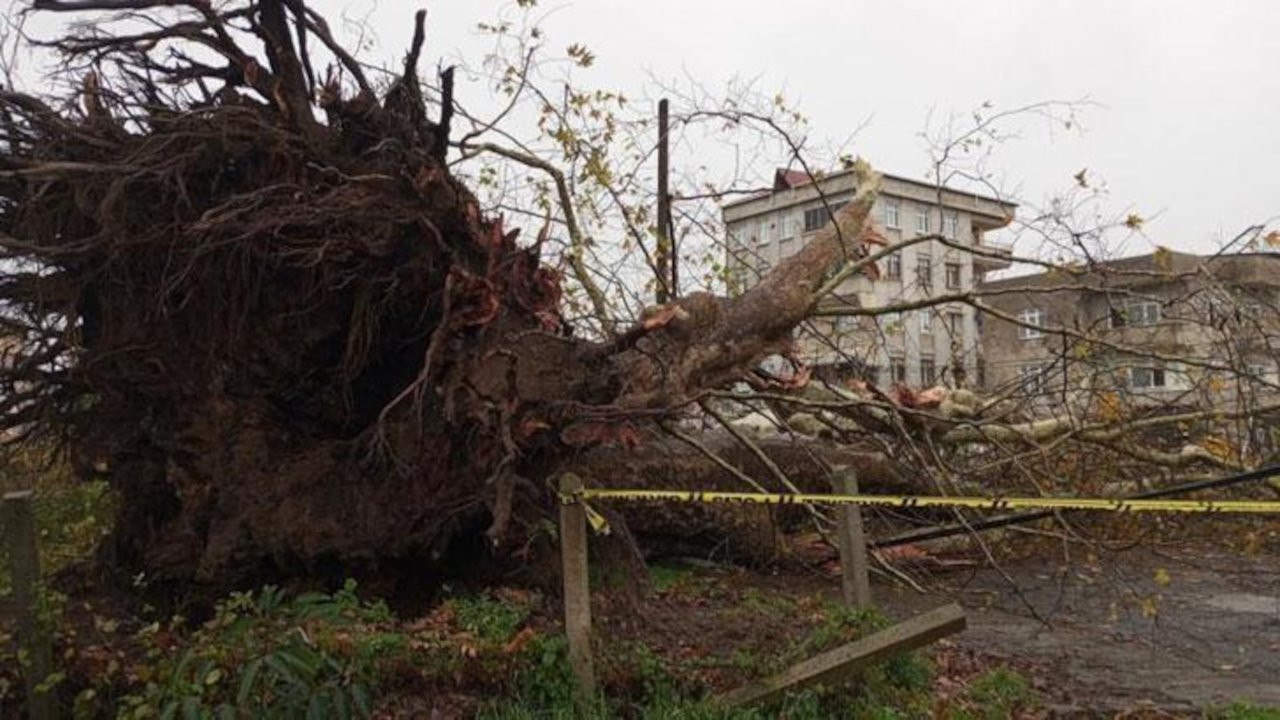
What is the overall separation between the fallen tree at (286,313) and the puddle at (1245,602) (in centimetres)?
563

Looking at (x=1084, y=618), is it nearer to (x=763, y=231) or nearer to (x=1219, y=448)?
(x=1219, y=448)

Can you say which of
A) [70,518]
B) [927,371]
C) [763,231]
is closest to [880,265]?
[927,371]

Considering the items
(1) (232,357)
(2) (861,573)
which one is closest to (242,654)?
(1) (232,357)

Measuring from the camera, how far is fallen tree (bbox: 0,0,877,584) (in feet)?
15.5

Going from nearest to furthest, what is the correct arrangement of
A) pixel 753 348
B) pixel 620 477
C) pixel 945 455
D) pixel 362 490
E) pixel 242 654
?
pixel 242 654, pixel 362 490, pixel 753 348, pixel 620 477, pixel 945 455

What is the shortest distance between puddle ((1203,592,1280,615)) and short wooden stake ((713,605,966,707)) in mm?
5136

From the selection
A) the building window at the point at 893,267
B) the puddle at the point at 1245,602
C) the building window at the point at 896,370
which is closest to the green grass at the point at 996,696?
the puddle at the point at 1245,602

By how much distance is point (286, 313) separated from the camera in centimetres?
497

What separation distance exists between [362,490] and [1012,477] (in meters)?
5.44

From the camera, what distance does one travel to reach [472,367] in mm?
4730

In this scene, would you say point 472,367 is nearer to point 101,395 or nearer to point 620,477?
point 101,395

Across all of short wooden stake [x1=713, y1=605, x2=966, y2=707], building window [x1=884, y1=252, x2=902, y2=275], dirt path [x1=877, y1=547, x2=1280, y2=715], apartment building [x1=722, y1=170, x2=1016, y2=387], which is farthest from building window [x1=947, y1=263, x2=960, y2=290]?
short wooden stake [x1=713, y1=605, x2=966, y2=707]

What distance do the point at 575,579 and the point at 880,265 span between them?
18.3ft

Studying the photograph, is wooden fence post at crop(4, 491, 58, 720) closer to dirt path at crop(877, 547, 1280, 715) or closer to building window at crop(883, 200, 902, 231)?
dirt path at crop(877, 547, 1280, 715)
